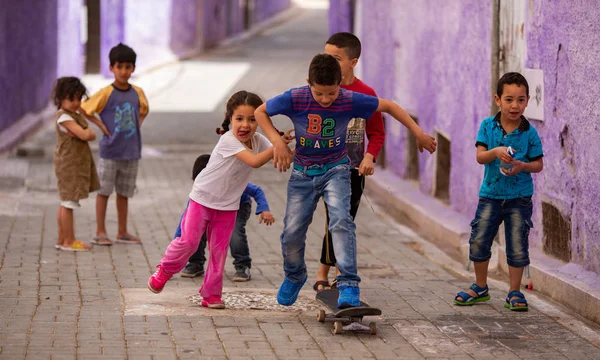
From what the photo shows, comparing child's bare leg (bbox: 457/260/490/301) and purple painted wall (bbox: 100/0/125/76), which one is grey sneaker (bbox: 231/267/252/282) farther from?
purple painted wall (bbox: 100/0/125/76)

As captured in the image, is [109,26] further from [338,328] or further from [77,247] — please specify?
[338,328]

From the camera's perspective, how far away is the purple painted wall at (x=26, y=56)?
645 inches

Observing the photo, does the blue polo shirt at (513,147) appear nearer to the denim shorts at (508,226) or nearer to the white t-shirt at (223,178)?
the denim shorts at (508,226)

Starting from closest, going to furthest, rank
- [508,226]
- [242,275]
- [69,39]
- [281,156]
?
[281,156]
[508,226]
[242,275]
[69,39]

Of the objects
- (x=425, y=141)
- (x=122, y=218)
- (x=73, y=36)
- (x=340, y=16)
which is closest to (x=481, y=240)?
(x=425, y=141)

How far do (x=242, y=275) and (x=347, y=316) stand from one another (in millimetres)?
1899

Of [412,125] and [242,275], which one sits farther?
[242,275]

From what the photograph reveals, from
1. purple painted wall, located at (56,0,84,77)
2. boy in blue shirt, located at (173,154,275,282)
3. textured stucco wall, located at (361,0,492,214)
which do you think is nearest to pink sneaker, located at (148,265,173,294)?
boy in blue shirt, located at (173,154,275,282)

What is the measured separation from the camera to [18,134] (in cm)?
1652

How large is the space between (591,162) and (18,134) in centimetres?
1067

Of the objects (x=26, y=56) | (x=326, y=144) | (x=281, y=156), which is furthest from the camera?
(x=26, y=56)

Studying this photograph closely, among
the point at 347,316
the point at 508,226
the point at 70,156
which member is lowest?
the point at 347,316

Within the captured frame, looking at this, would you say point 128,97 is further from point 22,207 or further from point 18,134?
point 18,134

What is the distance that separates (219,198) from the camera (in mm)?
7117
